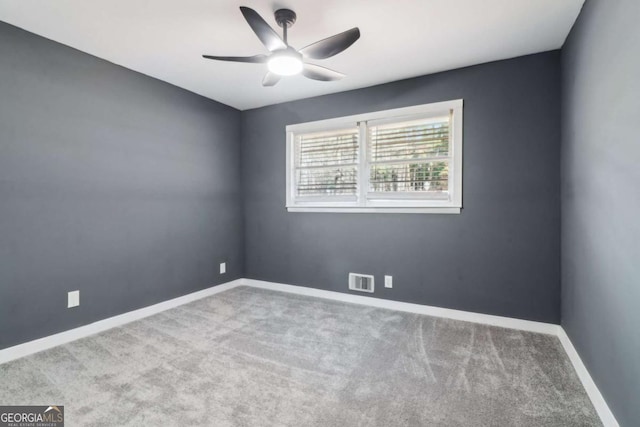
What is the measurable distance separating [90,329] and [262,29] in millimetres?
2913

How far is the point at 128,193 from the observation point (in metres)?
3.05

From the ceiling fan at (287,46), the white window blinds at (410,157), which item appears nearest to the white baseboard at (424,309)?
the white window blinds at (410,157)

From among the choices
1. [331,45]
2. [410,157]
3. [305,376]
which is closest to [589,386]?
[305,376]

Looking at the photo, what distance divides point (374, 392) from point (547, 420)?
921mm

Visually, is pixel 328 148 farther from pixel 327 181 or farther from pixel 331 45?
pixel 331 45

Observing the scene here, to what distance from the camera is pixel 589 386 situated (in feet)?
6.05

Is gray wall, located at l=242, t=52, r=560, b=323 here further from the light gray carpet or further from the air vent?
the light gray carpet

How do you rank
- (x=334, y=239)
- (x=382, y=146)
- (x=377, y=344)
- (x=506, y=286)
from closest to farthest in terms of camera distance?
(x=377, y=344)
(x=506, y=286)
(x=382, y=146)
(x=334, y=239)

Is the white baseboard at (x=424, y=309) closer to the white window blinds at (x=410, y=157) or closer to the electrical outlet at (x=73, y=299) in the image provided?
the white window blinds at (x=410, y=157)

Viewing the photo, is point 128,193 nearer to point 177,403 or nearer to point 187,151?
point 187,151

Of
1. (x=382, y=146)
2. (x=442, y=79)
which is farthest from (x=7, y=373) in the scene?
(x=442, y=79)

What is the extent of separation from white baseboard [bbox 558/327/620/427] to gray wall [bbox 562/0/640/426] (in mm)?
51

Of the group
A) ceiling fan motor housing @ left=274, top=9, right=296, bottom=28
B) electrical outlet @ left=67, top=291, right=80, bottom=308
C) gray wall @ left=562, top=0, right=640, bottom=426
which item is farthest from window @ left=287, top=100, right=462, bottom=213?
electrical outlet @ left=67, top=291, right=80, bottom=308

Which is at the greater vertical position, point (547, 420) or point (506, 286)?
point (506, 286)
